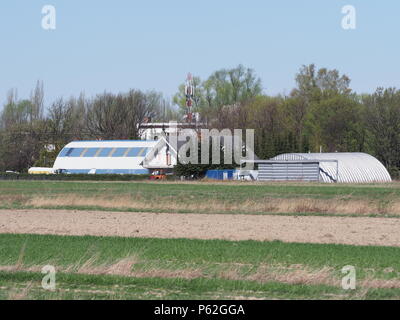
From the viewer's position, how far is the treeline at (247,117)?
102 metres

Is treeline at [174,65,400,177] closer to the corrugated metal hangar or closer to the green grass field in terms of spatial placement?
the corrugated metal hangar

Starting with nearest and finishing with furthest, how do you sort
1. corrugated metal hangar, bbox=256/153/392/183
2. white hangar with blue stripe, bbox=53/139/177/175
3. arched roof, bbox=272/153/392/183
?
1. corrugated metal hangar, bbox=256/153/392/183
2. arched roof, bbox=272/153/392/183
3. white hangar with blue stripe, bbox=53/139/177/175

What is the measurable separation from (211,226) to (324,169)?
168 ft

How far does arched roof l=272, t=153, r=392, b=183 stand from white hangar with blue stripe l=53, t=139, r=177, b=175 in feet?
58.3

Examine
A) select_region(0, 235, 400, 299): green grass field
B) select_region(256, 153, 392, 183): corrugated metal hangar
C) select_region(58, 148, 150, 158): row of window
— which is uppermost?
select_region(0, 235, 400, 299): green grass field

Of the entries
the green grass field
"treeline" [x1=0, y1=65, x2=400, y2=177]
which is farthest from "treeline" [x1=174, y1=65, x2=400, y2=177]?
the green grass field

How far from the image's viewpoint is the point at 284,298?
14195 mm

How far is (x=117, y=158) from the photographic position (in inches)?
3752

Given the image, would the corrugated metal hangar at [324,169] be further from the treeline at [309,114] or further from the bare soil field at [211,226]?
the bare soil field at [211,226]

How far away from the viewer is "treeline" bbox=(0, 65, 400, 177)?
334ft

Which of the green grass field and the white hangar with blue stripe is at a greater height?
the green grass field

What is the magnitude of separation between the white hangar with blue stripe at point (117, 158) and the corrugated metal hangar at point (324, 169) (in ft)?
54.4

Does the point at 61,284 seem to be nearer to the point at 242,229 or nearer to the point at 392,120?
the point at 242,229
